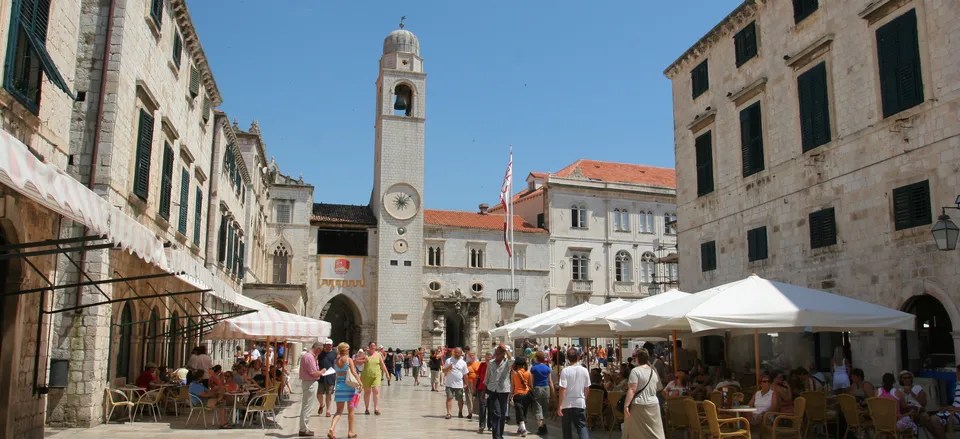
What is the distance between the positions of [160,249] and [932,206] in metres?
12.7

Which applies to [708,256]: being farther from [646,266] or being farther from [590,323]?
[646,266]

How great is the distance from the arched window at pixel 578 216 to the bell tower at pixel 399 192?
9.99 m

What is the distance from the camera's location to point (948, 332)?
13.4 metres

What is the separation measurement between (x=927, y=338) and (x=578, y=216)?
3339 cm

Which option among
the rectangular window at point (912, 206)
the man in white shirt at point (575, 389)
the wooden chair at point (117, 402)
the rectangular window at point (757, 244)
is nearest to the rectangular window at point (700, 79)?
the rectangular window at point (757, 244)

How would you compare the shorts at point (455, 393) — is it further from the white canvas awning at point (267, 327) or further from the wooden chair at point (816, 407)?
the wooden chair at point (816, 407)

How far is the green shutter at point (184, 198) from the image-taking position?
18.2m

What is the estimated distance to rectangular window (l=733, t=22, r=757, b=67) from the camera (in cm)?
1923

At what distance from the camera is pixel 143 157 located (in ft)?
46.9

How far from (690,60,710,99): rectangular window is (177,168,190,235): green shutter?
14.3 metres

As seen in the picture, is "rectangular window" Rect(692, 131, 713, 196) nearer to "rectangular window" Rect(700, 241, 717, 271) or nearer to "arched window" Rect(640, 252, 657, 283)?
"rectangular window" Rect(700, 241, 717, 271)

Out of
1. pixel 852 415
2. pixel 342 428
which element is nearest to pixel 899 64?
pixel 852 415

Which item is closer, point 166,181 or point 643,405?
point 643,405

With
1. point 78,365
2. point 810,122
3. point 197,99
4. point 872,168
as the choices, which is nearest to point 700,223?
point 810,122
